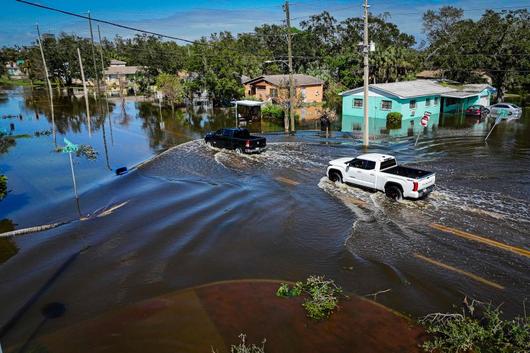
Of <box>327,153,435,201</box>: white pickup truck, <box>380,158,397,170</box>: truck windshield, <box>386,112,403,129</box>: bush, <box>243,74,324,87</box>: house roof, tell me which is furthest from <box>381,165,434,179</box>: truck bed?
<box>243,74,324,87</box>: house roof

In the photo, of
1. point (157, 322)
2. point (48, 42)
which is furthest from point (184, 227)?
point (48, 42)

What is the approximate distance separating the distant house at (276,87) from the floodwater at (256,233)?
25.9m

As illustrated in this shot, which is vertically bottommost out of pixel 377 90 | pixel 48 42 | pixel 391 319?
pixel 391 319

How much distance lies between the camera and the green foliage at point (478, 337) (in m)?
7.58

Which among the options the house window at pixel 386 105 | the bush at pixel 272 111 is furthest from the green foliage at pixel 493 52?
the bush at pixel 272 111

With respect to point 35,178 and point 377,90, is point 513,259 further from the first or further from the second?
point 377,90

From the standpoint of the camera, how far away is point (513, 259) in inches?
443

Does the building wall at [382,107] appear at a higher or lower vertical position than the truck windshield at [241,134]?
higher

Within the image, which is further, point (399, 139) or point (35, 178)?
point (399, 139)

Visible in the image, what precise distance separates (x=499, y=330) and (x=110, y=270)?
9.60 m

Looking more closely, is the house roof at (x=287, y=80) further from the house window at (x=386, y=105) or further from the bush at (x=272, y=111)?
the house window at (x=386, y=105)

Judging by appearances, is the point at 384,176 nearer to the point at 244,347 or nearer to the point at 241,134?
the point at 244,347

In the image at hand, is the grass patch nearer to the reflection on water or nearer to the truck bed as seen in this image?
the reflection on water

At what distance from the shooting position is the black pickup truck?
25797 millimetres
